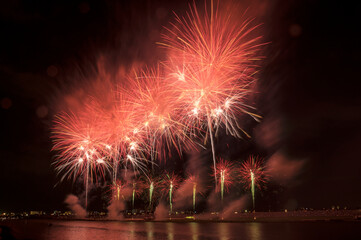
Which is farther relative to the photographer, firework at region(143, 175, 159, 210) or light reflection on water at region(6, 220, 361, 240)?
firework at region(143, 175, 159, 210)

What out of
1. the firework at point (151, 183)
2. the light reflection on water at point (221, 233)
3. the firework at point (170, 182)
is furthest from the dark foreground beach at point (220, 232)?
the firework at point (151, 183)

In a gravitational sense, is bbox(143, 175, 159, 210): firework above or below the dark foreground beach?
above

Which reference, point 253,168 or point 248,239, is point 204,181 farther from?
point 248,239

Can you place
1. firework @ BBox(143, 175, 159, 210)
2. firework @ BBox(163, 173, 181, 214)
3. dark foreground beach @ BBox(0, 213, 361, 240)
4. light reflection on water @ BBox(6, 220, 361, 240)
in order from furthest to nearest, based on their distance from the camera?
firework @ BBox(163, 173, 181, 214) → firework @ BBox(143, 175, 159, 210) → dark foreground beach @ BBox(0, 213, 361, 240) → light reflection on water @ BBox(6, 220, 361, 240)

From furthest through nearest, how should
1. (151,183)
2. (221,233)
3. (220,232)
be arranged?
(151,183)
(220,232)
(221,233)

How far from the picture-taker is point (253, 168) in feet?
142

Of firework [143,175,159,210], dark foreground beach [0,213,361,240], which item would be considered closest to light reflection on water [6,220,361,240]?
dark foreground beach [0,213,361,240]

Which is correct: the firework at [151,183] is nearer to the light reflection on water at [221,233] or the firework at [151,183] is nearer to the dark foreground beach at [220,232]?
the dark foreground beach at [220,232]

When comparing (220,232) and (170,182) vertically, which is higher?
(170,182)

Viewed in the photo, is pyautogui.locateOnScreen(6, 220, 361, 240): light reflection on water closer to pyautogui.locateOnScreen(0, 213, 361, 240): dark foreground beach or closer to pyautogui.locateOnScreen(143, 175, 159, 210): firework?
pyautogui.locateOnScreen(0, 213, 361, 240): dark foreground beach

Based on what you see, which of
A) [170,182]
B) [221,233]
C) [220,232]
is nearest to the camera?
[221,233]

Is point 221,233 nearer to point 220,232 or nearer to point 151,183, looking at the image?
point 220,232

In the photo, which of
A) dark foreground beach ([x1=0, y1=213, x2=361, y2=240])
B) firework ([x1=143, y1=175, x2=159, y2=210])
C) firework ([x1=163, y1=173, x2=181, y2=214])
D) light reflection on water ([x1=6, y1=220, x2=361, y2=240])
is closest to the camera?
light reflection on water ([x1=6, y1=220, x2=361, y2=240])

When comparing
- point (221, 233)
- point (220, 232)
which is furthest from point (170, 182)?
point (221, 233)
